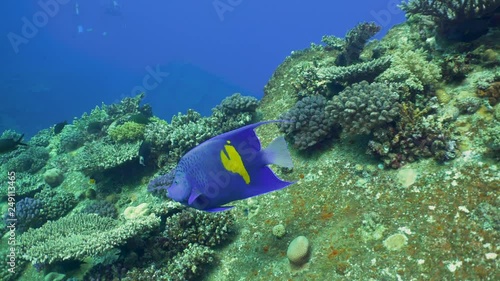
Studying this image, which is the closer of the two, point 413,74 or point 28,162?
point 413,74

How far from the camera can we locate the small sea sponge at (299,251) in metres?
4.11

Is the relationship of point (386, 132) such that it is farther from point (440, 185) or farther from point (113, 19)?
point (113, 19)

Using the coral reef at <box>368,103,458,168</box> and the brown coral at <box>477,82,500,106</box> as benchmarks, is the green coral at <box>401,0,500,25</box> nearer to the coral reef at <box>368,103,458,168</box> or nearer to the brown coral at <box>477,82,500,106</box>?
the brown coral at <box>477,82,500,106</box>

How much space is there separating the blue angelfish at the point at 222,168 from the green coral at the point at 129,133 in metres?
6.25

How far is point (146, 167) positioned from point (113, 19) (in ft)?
627

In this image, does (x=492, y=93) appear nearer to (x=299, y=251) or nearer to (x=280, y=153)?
(x=299, y=251)

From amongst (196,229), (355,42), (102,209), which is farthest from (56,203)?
(355,42)

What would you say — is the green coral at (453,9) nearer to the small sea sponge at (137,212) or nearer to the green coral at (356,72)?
the green coral at (356,72)

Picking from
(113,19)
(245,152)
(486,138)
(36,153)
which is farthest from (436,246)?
(113,19)

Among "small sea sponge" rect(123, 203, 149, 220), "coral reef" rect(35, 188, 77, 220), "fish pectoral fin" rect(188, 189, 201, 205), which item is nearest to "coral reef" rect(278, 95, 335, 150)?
"small sea sponge" rect(123, 203, 149, 220)

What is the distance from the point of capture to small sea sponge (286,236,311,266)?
4105 mm

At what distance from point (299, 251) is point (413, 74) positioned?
3639 millimetres

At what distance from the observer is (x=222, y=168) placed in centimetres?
269

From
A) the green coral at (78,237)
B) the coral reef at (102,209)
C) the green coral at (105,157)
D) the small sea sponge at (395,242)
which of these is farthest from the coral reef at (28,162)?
the small sea sponge at (395,242)
